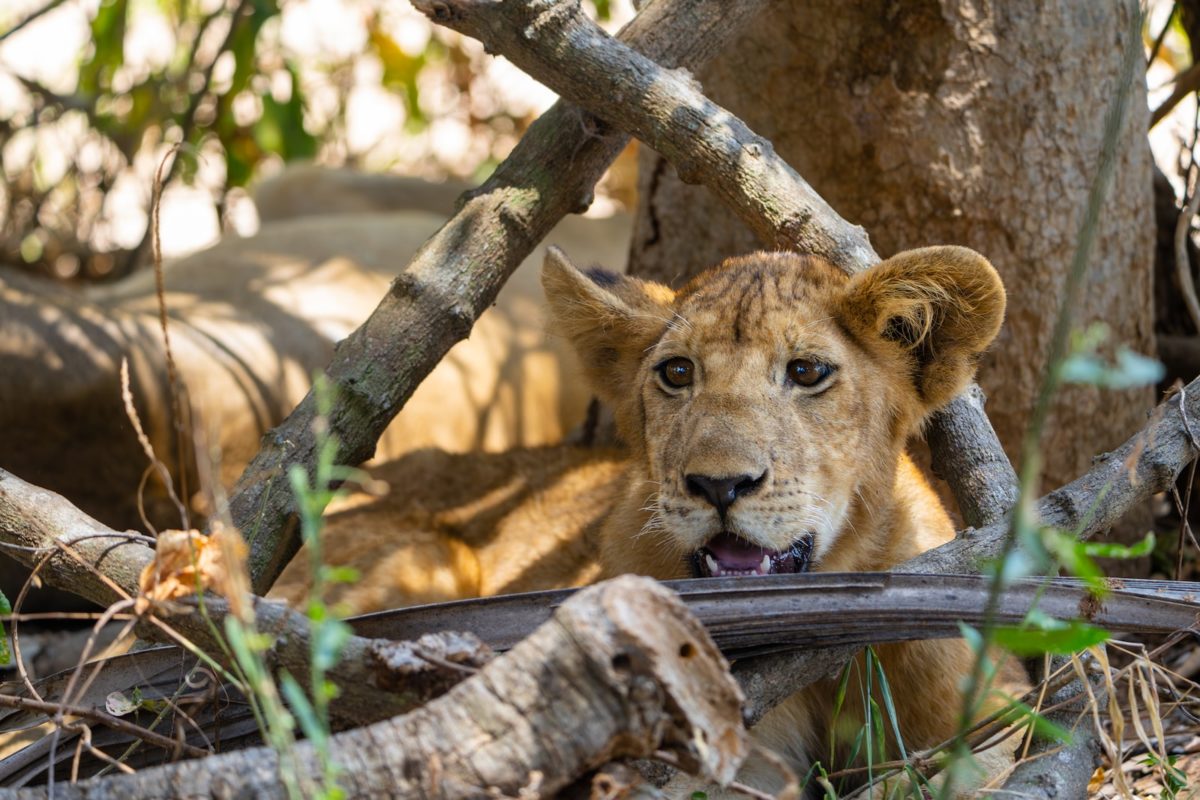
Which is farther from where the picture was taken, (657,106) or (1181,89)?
(1181,89)

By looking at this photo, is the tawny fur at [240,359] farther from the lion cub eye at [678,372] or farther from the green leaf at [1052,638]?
the green leaf at [1052,638]

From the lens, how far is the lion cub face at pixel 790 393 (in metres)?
2.86

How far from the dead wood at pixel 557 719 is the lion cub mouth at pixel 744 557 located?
43.8 inches

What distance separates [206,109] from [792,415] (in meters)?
6.31

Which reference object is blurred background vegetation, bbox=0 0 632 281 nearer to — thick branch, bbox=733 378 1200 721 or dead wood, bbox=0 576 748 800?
thick branch, bbox=733 378 1200 721

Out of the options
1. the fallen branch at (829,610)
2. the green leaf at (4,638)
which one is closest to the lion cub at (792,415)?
the fallen branch at (829,610)

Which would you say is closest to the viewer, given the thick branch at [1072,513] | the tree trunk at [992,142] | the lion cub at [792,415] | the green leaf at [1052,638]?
the green leaf at [1052,638]

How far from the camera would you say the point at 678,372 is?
3.22m

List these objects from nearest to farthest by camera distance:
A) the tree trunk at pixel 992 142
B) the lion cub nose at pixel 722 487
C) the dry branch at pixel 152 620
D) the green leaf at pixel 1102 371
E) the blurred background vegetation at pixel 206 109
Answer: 1. the green leaf at pixel 1102 371
2. the dry branch at pixel 152 620
3. the lion cub nose at pixel 722 487
4. the tree trunk at pixel 992 142
5. the blurred background vegetation at pixel 206 109

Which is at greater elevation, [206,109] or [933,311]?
[206,109]

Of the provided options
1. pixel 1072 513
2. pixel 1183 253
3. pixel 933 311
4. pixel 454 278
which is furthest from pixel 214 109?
pixel 1072 513

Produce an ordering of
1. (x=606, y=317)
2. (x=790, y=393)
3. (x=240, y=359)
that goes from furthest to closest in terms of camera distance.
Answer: (x=240, y=359) → (x=606, y=317) → (x=790, y=393)

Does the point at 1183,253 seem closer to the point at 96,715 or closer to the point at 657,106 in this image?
the point at 657,106

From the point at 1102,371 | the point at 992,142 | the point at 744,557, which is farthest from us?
the point at 992,142
